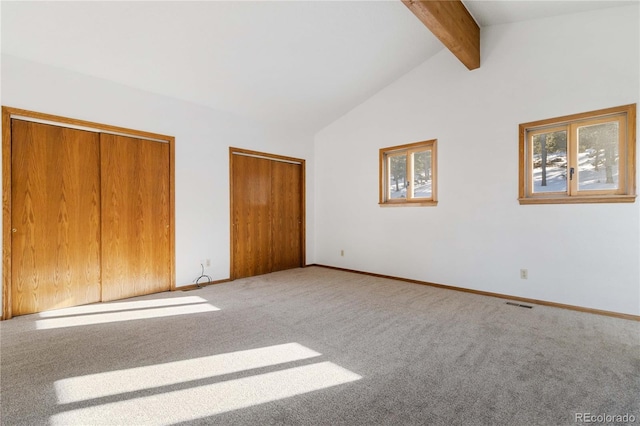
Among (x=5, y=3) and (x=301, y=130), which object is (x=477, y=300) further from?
(x=5, y=3)

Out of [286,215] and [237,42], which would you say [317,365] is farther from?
[286,215]

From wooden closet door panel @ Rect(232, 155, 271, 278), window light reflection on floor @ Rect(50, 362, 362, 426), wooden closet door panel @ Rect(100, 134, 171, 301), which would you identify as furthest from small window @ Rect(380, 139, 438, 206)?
wooden closet door panel @ Rect(100, 134, 171, 301)

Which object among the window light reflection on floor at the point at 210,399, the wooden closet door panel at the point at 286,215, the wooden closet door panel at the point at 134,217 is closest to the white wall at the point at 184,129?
the wooden closet door panel at the point at 134,217

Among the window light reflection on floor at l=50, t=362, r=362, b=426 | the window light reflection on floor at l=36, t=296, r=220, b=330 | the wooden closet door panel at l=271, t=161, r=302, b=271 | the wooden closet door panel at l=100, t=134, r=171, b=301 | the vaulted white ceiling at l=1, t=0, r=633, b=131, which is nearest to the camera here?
the window light reflection on floor at l=50, t=362, r=362, b=426

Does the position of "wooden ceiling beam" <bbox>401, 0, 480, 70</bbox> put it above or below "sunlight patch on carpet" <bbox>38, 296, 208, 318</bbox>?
above

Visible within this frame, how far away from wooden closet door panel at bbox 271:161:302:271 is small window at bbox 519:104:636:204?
355 centimetres

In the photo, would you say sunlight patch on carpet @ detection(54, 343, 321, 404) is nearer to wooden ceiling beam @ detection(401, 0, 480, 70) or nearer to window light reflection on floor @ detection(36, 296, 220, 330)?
window light reflection on floor @ detection(36, 296, 220, 330)

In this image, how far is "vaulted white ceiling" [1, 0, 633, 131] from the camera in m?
2.71

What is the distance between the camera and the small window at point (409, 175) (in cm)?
438

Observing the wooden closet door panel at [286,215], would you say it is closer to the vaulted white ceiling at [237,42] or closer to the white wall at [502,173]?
the white wall at [502,173]

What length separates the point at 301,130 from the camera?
566 centimetres

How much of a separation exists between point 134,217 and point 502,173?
4.53 metres

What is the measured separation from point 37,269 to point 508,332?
15.0ft

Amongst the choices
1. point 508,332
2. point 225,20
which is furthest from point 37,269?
point 508,332
